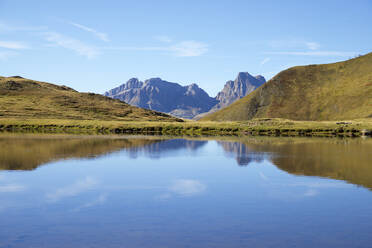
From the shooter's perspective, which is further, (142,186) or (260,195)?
(142,186)

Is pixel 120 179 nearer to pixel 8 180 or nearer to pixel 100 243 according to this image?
pixel 8 180

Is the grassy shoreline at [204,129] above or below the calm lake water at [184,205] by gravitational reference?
above

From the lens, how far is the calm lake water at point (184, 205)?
15102 mm

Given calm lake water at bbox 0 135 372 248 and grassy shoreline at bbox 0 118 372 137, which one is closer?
calm lake water at bbox 0 135 372 248

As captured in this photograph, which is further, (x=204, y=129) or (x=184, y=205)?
(x=204, y=129)

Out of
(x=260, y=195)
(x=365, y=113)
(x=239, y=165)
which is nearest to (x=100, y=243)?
(x=260, y=195)

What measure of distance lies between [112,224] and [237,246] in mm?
5663

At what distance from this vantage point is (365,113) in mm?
191250

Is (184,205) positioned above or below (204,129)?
below

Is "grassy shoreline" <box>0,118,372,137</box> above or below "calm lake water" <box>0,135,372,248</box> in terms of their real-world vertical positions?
above

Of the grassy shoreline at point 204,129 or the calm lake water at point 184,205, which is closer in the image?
the calm lake water at point 184,205

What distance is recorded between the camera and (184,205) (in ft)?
67.5

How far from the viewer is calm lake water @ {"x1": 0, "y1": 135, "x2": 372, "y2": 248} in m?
15.1

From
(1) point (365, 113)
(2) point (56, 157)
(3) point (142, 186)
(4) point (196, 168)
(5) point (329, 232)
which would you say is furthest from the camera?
(1) point (365, 113)
